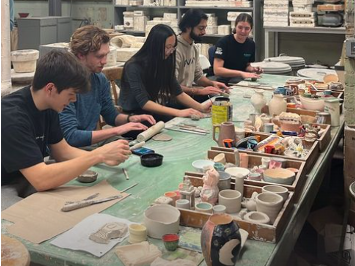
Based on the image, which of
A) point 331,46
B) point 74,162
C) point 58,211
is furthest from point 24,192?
point 331,46

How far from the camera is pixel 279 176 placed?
1.95m

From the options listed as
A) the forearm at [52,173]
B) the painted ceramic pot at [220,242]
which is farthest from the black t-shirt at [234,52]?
the painted ceramic pot at [220,242]

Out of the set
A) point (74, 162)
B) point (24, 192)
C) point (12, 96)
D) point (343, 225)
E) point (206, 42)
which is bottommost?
point (343, 225)

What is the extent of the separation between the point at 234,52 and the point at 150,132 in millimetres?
2705

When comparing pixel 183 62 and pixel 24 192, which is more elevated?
pixel 183 62

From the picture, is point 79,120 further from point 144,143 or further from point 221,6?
point 221,6

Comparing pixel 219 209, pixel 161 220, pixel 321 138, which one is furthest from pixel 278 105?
pixel 161 220

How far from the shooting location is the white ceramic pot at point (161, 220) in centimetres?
158

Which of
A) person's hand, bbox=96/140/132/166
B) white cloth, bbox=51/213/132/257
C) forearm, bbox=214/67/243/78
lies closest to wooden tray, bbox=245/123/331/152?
person's hand, bbox=96/140/132/166

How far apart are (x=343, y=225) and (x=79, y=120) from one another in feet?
5.35

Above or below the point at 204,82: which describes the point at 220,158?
below

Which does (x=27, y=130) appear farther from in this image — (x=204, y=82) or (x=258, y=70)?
(x=258, y=70)

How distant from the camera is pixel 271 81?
4.38 m

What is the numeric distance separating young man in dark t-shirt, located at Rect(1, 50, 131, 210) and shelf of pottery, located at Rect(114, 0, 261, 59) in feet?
15.8
